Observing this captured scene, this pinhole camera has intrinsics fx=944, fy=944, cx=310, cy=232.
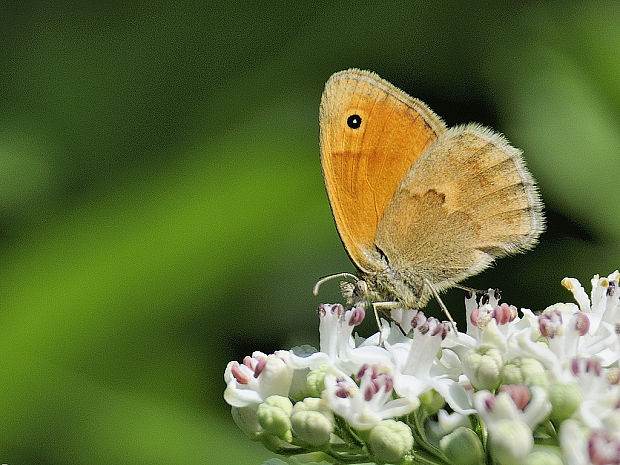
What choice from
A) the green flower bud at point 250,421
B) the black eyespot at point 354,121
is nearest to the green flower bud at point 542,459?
the green flower bud at point 250,421

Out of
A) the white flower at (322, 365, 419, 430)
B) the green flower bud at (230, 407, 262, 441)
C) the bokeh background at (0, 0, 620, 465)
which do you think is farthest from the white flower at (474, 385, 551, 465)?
the bokeh background at (0, 0, 620, 465)

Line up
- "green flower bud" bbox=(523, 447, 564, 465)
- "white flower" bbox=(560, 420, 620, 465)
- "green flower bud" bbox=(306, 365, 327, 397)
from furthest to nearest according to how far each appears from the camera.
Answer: "green flower bud" bbox=(306, 365, 327, 397) → "green flower bud" bbox=(523, 447, 564, 465) → "white flower" bbox=(560, 420, 620, 465)

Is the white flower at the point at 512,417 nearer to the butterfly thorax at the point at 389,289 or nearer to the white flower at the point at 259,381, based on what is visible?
the white flower at the point at 259,381

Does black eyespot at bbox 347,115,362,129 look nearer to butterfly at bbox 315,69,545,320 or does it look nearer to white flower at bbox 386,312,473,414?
butterfly at bbox 315,69,545,320

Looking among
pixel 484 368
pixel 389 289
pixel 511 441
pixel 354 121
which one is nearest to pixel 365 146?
pixel 354 121

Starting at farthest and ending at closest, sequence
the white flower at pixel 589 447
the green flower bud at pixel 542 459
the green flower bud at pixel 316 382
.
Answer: the green flower bud at pixel 316 382 < the green flower bud at pixel 542 459 < the white flower at pixel 589 447

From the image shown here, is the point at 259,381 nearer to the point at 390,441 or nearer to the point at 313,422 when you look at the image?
the point at 313,422

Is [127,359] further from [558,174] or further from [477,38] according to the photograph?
[477,38]
